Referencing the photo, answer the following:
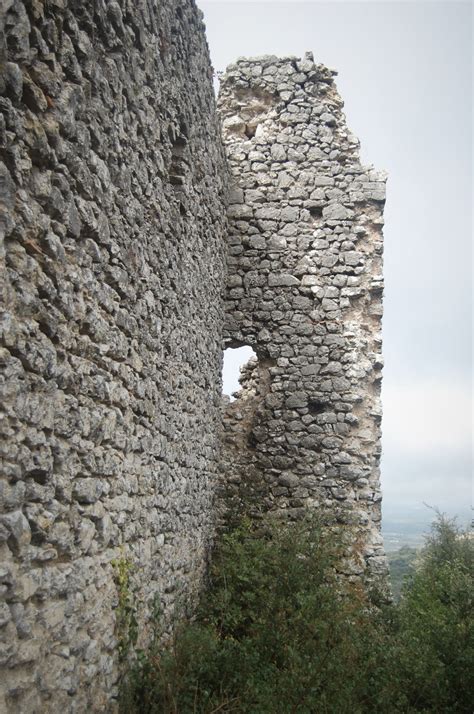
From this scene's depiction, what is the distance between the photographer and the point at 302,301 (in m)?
7.60

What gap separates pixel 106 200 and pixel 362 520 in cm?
501

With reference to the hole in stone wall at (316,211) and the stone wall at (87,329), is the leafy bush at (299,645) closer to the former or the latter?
the stone wall at (87,329)

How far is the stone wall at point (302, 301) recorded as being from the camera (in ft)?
23.4

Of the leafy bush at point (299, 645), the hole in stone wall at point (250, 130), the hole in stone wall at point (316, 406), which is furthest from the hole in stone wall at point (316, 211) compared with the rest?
the leafy bush at point (299, 645)

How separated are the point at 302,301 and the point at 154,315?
3611 mm

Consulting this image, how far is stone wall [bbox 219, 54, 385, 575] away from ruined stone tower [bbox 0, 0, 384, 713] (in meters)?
0.03

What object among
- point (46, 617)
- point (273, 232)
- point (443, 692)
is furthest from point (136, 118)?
point (443, 692)

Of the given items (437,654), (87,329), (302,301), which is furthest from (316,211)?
(87,329)

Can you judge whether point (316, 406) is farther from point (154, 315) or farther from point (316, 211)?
point (154, 315)

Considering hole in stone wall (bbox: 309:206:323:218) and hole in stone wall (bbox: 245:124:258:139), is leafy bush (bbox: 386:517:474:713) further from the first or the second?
hole in stone wall (bbox: 245:124:258:139)

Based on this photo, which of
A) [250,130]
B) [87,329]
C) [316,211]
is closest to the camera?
[87,329]

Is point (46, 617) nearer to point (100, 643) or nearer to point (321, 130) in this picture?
point (100, 643)

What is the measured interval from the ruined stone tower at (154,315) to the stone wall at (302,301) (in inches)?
1.0

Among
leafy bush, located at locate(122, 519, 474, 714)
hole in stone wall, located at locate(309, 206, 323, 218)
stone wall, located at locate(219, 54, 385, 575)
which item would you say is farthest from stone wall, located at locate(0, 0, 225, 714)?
hole in stone wall, located at locate(309, 206, 323, 218)
